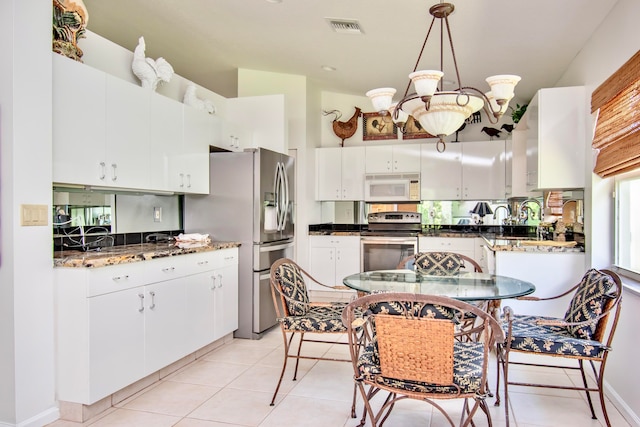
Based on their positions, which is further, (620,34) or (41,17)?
(620,34)

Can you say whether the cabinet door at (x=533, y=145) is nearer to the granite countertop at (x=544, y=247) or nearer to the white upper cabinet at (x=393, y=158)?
the granite countertop at (x=544, y=247)

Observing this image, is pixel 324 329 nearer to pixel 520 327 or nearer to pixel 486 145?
pixel 520 327

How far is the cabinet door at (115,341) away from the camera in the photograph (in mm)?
2418

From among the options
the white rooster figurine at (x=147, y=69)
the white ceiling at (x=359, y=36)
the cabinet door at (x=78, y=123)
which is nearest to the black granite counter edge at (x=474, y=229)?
the white ceiling at (x=359, y=36)

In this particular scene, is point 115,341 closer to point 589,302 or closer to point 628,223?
point 589,302

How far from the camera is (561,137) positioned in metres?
3.41

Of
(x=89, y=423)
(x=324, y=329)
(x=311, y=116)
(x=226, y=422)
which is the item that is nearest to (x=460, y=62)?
(x=311, y=116)

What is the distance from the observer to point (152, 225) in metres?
3.81

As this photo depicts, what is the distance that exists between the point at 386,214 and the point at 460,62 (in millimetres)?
2493

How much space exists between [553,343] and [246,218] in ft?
8.69

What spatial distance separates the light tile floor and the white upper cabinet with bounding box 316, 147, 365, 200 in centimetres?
314

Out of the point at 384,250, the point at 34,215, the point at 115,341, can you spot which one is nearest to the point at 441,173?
the point at 384,250

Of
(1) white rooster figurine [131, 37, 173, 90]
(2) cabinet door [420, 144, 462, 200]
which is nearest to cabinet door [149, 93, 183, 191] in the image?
(1) white rooster figurine [131, 37, 173, 90]

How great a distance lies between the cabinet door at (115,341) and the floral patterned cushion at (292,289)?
2.92 feet
